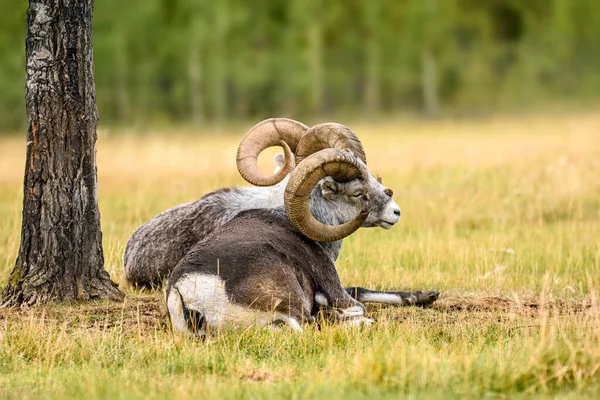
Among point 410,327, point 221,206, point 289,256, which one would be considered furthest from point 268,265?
point 221,206

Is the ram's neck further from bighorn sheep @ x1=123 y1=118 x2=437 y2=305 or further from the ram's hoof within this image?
the ram's hoof

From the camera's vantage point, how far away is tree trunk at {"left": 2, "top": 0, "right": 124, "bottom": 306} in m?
9.72

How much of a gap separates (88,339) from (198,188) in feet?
41.2

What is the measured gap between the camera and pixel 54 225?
31.9 ft

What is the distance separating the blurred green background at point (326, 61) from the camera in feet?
183

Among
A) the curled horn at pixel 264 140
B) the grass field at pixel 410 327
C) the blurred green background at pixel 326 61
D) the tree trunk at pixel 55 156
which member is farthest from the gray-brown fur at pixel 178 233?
the blurred green background at pixel 326 61

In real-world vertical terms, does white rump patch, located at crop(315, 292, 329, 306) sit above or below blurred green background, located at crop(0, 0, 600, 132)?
below

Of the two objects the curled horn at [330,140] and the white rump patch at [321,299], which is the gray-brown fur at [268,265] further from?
the curled horn at [330,140]

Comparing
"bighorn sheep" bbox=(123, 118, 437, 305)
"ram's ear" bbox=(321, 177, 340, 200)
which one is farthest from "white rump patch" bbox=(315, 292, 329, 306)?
"bighorn sheep" bbox=(123, 118, 437, 305)

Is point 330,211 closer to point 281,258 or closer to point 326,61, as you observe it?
point 281,258

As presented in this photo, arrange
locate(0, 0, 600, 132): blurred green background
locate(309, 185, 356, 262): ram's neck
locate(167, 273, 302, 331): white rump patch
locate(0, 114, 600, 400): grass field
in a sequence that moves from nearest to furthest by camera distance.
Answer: locate(0, 114, 600, 400): grass field → locate(167, 273, 302, 331): white rump patch → locate(309, 185, 356, 262): ram's neck → locate(0, 0, 600, 132): blurred green background

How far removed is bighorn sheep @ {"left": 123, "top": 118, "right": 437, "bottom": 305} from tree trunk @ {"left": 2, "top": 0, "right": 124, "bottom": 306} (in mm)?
1484

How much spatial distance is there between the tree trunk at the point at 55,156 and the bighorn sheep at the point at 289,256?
164 cm

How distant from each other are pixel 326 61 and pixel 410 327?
59.7 metres
